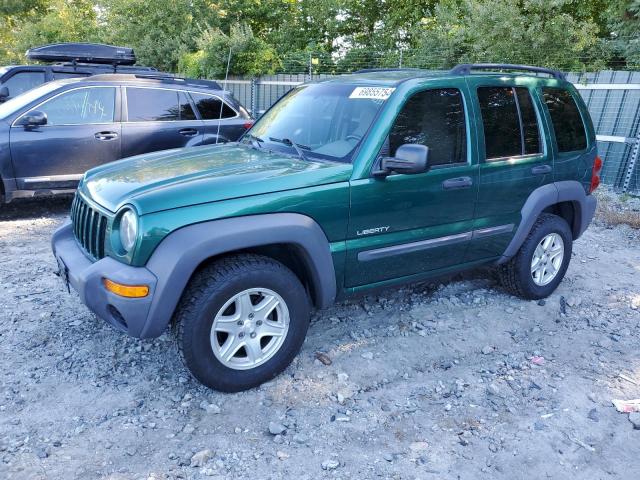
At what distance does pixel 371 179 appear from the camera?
11.1 ft

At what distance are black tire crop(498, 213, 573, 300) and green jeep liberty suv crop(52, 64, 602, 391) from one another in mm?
19

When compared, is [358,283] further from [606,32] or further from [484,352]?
[606,32]

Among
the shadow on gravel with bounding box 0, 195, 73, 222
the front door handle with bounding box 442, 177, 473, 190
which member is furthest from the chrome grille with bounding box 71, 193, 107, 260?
the shadow on gravel with bounding box 0, 195, 73, 222

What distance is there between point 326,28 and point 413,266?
17.1 m

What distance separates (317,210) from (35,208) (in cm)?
561

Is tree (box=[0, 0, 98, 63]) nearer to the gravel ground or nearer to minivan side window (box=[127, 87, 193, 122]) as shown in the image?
minivan side window (box=[127, 87, 193, 122])

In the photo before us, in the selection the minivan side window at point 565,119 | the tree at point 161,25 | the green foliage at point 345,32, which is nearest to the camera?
the minivan side window at point 565,119

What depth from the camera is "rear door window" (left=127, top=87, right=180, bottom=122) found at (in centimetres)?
697

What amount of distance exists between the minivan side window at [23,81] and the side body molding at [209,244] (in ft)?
27.0

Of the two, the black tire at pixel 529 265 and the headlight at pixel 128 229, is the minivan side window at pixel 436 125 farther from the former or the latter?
the headlight at pixel 128 229

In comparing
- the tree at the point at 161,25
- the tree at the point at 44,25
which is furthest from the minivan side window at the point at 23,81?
the tree at the point at 44,25

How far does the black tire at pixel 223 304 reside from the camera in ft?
9.68

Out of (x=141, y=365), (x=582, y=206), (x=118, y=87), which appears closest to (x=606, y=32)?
(x=582, y=206)

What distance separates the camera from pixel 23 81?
945 centimetres
